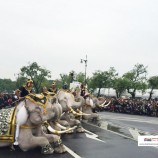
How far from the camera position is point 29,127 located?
978 cm

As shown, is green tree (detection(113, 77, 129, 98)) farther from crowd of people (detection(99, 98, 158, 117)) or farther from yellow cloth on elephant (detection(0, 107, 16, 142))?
yellow cloth on elephant (detection(0, 107, 16, 142))

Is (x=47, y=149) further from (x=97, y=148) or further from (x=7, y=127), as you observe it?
(x=97, y=148)

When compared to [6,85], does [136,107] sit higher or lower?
lower

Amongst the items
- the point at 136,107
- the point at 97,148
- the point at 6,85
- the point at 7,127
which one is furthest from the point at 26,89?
the point at 6,85

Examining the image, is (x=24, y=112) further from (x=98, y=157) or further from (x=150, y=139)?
(x=150, y=139)

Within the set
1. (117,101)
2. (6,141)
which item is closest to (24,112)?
(6,141)

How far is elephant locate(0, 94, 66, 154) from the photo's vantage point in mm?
9641

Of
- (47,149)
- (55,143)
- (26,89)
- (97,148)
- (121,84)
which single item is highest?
(121,84)

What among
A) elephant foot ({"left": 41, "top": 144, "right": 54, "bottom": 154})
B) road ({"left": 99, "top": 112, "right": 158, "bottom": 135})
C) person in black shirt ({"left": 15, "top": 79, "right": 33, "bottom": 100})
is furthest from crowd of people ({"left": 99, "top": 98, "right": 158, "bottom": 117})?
elephant foot ({"left": 41, "top": 144, "right": 54, "bottom": 154})

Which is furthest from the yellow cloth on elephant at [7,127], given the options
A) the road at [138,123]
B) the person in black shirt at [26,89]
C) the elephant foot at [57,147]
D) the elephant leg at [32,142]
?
the road at [138,123]

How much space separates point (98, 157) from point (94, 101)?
10549mm

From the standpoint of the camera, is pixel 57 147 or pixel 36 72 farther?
pixel 36 72

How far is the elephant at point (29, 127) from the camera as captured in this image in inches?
380

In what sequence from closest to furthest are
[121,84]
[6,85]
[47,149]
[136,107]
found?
[47,149], [136,107], [121,84], [6,85]
